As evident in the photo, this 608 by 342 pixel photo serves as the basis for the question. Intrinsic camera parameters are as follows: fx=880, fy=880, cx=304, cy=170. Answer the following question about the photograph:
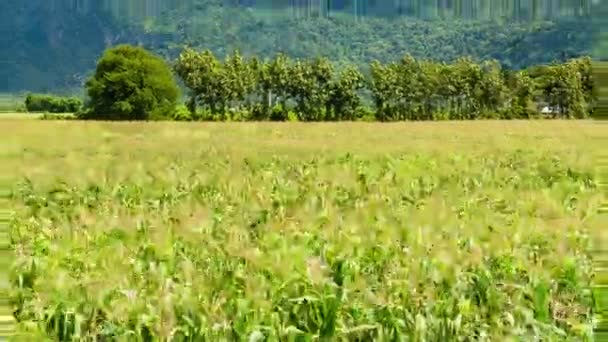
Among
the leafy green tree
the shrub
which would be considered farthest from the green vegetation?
the leafy green tree

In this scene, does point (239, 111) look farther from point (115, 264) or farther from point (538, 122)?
point (115, 264)

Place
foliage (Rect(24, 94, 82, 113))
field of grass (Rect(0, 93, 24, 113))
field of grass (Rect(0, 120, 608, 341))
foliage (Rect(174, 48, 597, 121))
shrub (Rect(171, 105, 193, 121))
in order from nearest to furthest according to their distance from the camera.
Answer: field of grass (Rect(0, 93, 24, 113)) → foliage (Rect(24, 94, 82, 113)) → field of grass (Rect(0, 120, 608, 341)) → shrub (Rect(171, 105, 193, 121)) → foliage (Rect(174, 48, 597, 121))

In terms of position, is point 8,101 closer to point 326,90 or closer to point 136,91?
point 136,91

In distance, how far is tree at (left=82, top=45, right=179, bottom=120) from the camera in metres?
3.52

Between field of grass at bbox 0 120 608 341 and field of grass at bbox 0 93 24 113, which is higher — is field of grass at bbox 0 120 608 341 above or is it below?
below

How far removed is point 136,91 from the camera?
13.3 feet

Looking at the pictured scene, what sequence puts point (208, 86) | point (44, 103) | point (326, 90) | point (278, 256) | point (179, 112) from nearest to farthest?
point (44, 103)
point (278, 256)
point (179, 112)
point (208, 86)
point (326, 90)

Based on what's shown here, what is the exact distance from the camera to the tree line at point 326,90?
3992 mm

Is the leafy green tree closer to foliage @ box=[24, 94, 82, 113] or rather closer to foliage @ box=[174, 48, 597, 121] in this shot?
foliage @ box=[174, 48, 597, 121]

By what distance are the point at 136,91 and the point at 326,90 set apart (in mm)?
12241

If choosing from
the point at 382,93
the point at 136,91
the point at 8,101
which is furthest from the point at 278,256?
the point at 382,93

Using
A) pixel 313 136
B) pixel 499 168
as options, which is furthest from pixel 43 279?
pixel 313 136

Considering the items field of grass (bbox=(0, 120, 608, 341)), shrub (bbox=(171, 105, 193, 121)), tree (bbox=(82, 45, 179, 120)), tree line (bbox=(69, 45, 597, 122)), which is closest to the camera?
field of grass (bbox=(0, 120, 608, 341))

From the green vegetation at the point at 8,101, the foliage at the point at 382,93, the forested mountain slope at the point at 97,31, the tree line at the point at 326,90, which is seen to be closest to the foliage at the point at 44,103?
the forested mountain slope at the point at 97,31
